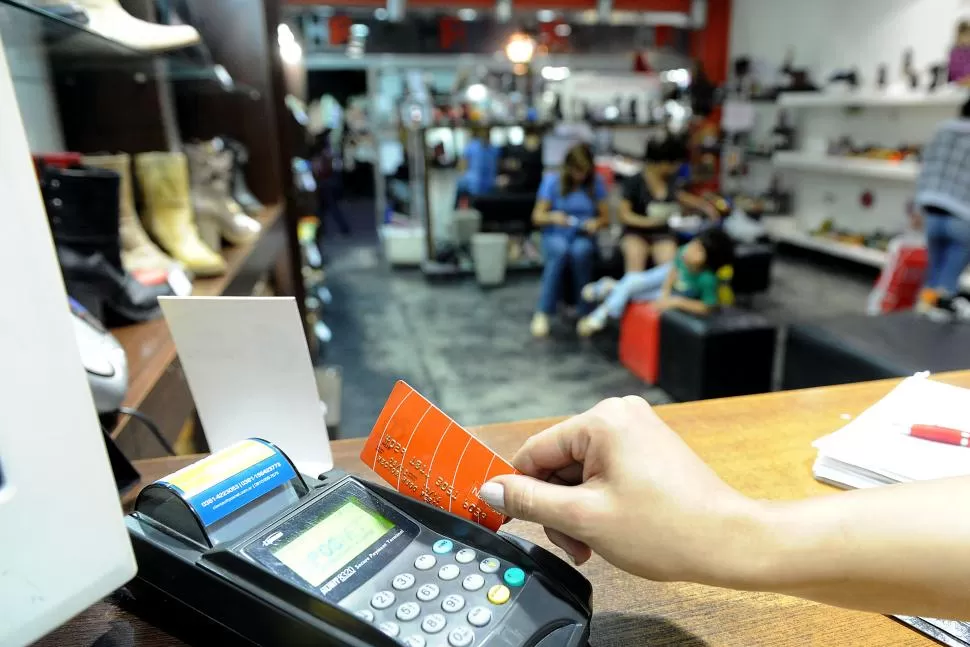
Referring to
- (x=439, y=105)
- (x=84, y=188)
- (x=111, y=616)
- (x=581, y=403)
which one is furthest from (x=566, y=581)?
(x=439, y=105)

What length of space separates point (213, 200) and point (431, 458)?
139cm

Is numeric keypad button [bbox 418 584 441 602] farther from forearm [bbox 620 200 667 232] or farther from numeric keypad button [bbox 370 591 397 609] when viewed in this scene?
forearm [bbox 620 200 667 232]

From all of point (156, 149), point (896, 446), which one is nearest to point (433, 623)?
point (896, 446)

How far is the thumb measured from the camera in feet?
1.34

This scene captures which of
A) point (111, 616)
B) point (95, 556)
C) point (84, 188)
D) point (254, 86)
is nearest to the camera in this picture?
point (95, 556)

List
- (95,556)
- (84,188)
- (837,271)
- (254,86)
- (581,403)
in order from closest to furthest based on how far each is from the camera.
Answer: (95,556) < (84,188) < (254,86) < (581,403) < (837,271)

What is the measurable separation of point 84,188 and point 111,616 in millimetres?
768

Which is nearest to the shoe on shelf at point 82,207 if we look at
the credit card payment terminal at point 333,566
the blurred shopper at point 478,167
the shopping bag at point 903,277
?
the credit card payment terminal at point 333,566

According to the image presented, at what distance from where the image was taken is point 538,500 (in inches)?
16.6

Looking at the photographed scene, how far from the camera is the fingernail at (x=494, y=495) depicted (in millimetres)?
441

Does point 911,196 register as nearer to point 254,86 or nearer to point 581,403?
point 581,403

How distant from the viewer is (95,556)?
336 mm

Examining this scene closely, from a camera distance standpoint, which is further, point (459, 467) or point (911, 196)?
point (911, 196)

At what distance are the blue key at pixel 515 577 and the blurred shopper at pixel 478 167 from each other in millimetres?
4866
